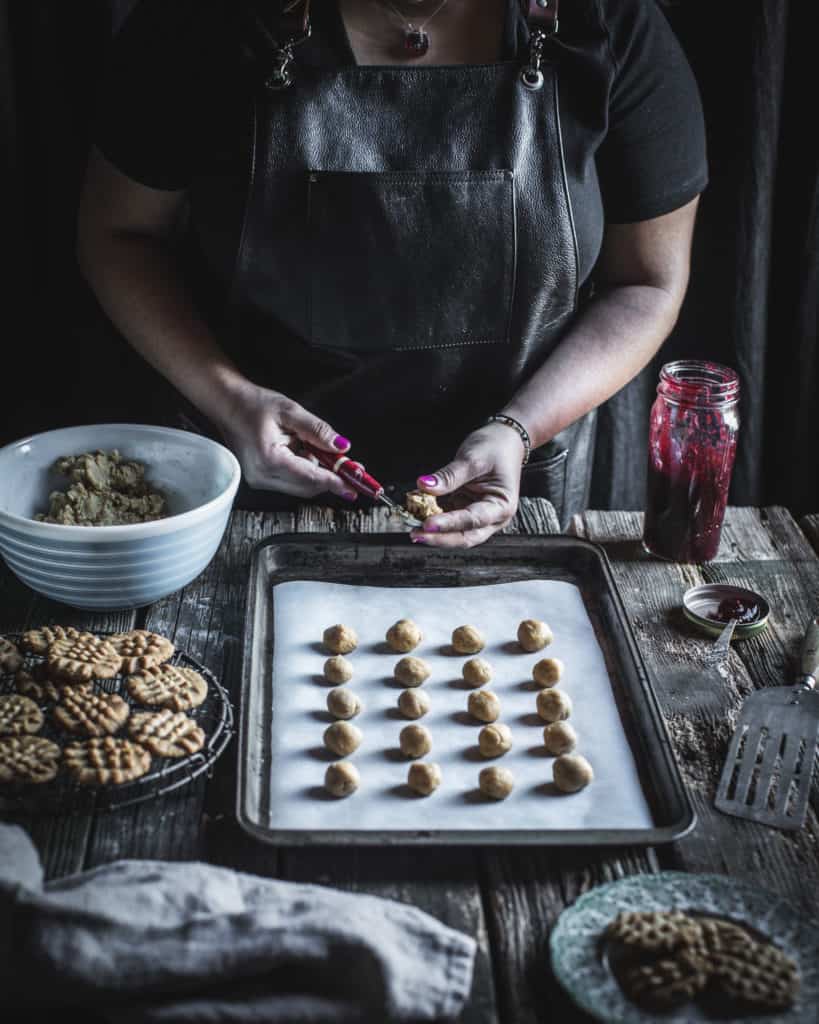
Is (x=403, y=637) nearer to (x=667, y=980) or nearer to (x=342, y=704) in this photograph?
(x=342, y=704)

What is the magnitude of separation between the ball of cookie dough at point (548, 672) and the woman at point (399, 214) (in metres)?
0.26

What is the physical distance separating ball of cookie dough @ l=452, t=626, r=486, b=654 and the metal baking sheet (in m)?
0.02

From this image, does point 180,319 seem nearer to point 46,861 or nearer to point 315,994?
point 46,861

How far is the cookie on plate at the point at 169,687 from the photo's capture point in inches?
47.9

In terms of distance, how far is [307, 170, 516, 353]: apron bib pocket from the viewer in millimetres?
1704

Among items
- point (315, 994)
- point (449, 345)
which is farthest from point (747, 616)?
point (315, 994)

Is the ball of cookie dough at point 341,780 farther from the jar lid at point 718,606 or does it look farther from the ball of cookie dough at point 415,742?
the jar lid at point 718,606

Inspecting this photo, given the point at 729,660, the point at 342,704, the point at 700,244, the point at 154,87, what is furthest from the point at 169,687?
the point at 700,244

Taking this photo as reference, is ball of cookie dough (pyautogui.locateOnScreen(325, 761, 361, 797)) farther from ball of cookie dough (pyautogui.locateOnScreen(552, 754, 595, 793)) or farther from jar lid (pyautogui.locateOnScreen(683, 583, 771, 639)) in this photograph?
jar lid (pyautogui.locateOnScreen(683, 583, 771, 639))

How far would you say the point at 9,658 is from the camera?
1287mm

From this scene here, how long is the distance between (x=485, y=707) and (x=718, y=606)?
42cm

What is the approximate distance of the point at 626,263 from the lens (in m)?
1.91

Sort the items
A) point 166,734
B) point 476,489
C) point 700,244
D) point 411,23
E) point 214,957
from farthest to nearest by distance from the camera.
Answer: point 700,244, point 411,23, point 476,489, point 166,734, point 214,957

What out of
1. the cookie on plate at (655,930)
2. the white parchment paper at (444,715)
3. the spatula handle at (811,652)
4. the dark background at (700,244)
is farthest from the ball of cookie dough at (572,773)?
the dark background at (700,244)
